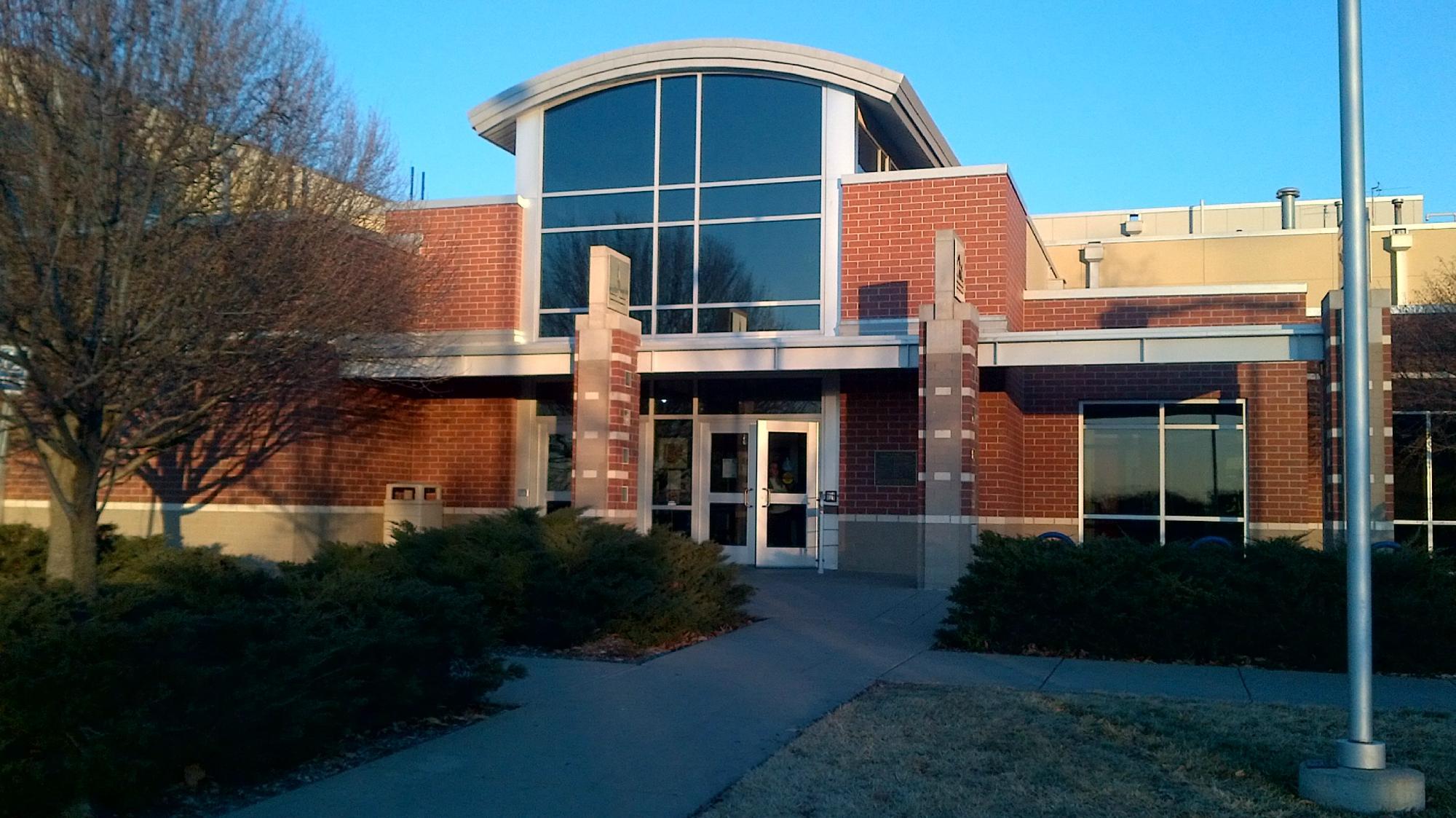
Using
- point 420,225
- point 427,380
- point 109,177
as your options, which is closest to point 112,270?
point 109,177

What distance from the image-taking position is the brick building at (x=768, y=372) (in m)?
19.1

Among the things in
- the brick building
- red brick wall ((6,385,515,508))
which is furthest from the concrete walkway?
red brick wall ((6,385,515,508))

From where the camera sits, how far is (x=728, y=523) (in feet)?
66.6

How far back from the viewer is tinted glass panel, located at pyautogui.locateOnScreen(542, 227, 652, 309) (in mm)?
20281

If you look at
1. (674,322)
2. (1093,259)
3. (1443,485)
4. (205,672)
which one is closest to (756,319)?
(674,322)

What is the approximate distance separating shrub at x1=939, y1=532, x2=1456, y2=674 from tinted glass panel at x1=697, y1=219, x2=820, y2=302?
8265mm

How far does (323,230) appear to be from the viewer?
10422mm

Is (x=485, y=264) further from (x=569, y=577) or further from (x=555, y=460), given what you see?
(x=569, y=577)

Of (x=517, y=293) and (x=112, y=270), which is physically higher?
(x=517, y=293)

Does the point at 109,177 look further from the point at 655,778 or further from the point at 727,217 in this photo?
the point at 727,217

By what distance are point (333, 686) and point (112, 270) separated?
291 centimetres

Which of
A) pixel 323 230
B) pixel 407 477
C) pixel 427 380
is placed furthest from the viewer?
pixel 407 477

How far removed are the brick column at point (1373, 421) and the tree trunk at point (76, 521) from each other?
1251cm

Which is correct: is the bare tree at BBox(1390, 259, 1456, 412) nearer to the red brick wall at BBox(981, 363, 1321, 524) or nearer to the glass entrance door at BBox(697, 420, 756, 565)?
the red brick wall at BBox(981, 363, 1321, 524)
